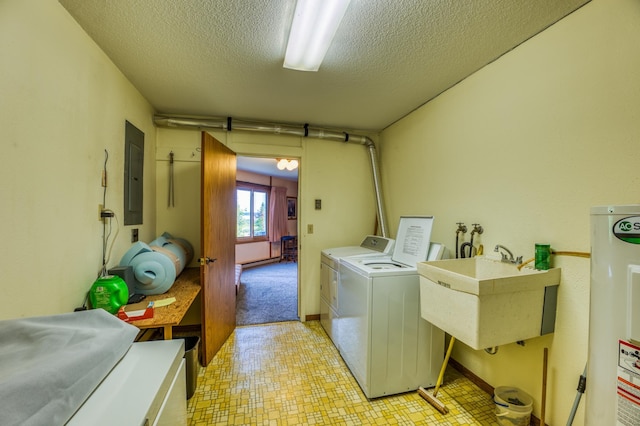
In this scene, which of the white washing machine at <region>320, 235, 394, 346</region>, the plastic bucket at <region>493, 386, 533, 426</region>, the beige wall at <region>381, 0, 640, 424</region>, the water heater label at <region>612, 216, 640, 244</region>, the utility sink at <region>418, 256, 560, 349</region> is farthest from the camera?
the white washing machine at <region>320, 235, 394, 346</region>

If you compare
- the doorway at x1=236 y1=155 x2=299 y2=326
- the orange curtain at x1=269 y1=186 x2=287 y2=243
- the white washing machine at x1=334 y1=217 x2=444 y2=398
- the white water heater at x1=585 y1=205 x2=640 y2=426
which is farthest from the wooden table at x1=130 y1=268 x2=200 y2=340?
the orange curtain at x1=269 y1=186 x2=287 y2=243

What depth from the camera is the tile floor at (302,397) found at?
1699 mm

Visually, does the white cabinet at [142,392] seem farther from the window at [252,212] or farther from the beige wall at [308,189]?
the window at [252,212]

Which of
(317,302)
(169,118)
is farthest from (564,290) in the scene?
(169,118)

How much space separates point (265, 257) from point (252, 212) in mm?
1283

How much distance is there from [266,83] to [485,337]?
2388mm

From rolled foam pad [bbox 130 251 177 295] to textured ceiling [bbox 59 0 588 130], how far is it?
1.47 meters

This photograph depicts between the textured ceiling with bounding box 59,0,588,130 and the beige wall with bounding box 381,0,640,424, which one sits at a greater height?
the textured ceiling with bounding box 59,0,588,130

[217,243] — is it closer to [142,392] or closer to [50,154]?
[50,154]

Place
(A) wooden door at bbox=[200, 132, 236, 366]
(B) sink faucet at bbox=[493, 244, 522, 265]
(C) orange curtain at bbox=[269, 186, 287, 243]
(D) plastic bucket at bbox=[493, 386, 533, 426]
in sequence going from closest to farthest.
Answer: (D) plastic bucket at bbox=[493, 386, 533, 426] → (B) sink faucet at bbox=[493, 244, 522, 265] → (A) wooden door at bbox=[200, 132, 236, 366] → (C) orange curtain at bbox=[269, 186, 287, 243]

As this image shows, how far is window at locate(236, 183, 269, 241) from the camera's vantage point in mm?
6290

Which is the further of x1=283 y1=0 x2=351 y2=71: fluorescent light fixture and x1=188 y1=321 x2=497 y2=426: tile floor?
x1=188 y1=321 x2=497 y2=426: tile floor

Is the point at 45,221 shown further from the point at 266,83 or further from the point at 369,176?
the point at 369,176

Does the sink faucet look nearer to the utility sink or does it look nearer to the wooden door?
the utility sink
